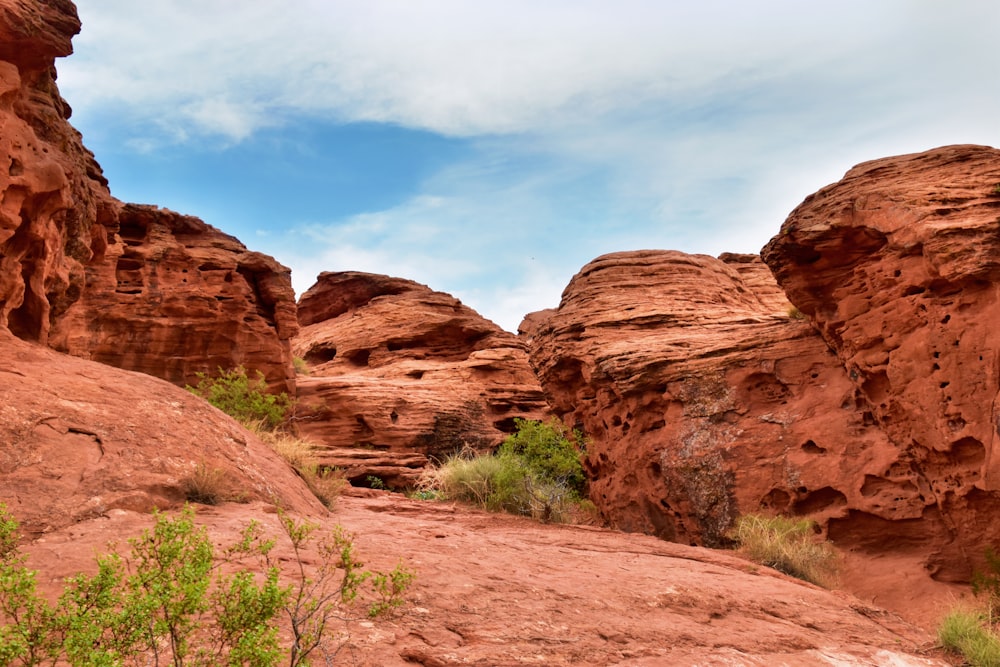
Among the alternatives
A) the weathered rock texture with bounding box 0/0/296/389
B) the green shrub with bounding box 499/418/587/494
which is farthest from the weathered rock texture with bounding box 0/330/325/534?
the green shrub with bounding box 499/418/587/494

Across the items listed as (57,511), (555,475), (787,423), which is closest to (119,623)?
(57,511)

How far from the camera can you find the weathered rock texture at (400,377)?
23453 millimetres

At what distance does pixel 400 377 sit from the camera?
90.3ft

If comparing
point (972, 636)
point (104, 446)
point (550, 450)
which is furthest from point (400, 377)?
point (972, 636)

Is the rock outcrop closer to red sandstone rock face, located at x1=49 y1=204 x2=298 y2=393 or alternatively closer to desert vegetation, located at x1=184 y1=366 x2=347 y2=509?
desert vegetation, located at x1=184 y1=366 x2=347 y2=509

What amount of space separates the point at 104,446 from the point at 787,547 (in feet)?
27.5

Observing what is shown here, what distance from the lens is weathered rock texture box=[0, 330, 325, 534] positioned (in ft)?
18.8

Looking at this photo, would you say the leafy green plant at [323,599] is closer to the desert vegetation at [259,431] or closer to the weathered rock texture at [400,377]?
the desert vegetation at [259,431]

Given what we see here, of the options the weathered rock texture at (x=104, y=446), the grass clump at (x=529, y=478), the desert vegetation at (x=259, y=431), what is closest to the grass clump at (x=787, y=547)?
the grass clump at (x=529, y=478)

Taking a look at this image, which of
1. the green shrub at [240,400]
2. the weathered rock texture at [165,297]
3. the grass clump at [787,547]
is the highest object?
the weathered rock texture at [165,297]

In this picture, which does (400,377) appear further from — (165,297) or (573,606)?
(573,606)

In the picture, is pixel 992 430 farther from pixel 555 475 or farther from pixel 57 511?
pixel 57 511

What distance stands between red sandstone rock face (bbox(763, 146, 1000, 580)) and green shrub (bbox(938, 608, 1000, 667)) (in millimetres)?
3264

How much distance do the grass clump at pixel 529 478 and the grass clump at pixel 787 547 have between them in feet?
9.84
